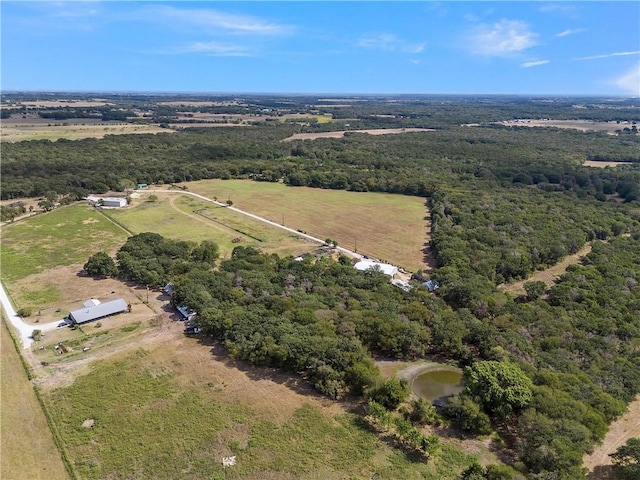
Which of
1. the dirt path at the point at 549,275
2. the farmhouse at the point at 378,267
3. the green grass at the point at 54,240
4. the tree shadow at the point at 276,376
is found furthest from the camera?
the green grass at the point at 54,240

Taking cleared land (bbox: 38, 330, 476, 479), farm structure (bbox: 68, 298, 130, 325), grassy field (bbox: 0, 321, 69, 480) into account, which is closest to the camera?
grassy field (bbox: 0, 321, 69, 480)

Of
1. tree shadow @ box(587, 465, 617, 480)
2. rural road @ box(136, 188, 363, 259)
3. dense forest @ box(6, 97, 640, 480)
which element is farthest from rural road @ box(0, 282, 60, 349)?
A: tree shadow @ box(587, 465, 617, 480)

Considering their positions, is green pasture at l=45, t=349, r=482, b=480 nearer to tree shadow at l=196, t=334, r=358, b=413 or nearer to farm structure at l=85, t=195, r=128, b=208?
tree shadow at l=196, t=334, r=358, b=413

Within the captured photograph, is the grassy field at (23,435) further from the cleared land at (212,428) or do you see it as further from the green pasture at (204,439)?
the cleared land at (212,428)

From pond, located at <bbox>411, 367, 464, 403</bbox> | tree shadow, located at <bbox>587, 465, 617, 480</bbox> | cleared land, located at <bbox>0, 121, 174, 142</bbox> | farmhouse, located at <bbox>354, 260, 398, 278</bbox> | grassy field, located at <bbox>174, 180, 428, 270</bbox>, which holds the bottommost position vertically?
tree shadow, located at <bbox>587, 465, 617, 480</bbox>

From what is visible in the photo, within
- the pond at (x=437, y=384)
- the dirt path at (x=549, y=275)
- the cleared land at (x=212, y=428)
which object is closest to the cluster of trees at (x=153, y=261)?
the cleared land at (x=212, y=428)

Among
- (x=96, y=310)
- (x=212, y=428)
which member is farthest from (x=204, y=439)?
(x=96, y=310)
